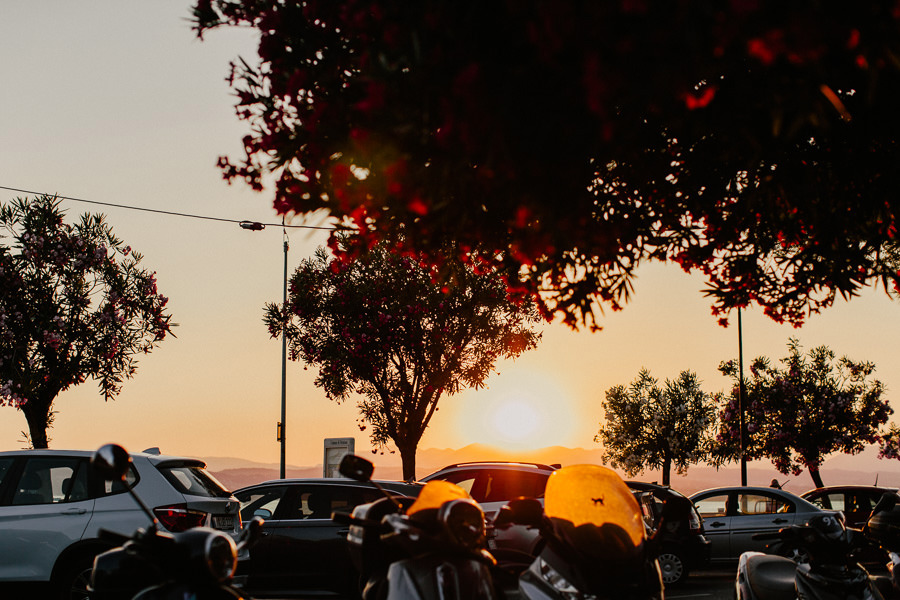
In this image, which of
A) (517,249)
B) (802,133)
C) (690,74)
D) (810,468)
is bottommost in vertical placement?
(810,468)

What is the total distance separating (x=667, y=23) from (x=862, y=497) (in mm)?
16675

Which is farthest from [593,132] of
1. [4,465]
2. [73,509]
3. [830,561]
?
[4,465]

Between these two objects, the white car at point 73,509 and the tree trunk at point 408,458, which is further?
the tree trunk at point 408,458

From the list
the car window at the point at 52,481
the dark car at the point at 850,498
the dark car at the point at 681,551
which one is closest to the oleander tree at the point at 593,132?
the car window at the point at 52,481

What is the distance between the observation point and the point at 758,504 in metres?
16.1

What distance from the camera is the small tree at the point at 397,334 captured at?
25.6 meters

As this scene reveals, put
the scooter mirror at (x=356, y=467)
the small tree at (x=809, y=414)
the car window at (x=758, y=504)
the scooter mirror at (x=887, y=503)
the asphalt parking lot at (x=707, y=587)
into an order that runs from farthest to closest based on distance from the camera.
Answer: the small tree at (x=809, y=414) → the car window at (x=758, y=504) → the asphalt parking lot at (x=707, y=587) → the scooter mirror at (x=887, y=503) → the scooter mirror at (x=356, y=467)

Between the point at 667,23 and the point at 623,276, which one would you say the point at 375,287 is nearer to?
the point at 623,276

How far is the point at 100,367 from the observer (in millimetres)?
24828

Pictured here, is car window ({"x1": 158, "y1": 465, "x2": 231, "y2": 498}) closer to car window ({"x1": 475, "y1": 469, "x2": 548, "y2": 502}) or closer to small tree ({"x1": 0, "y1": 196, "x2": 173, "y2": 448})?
car window ({"x1": 475, "y1": 469, "x2": 548, "y2": 502})

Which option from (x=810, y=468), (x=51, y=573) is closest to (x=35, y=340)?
(x=51, y=573)

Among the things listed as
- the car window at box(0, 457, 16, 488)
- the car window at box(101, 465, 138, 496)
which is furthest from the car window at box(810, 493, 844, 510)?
the car window at box(0, 457, 16, 488)

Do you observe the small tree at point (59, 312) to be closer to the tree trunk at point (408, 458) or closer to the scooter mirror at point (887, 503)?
the tree trunk at point (408, 458)

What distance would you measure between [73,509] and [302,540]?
3.18 m
